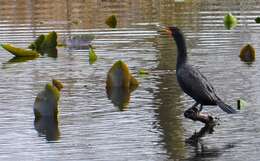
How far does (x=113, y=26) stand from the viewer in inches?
931

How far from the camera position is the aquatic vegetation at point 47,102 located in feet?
46.1

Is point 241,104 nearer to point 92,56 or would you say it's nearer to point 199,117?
point 199,117

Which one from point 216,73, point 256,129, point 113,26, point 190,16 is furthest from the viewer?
point 190,16

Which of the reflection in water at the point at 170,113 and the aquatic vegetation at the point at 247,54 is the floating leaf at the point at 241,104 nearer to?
the reflection in water at the point at 170,113

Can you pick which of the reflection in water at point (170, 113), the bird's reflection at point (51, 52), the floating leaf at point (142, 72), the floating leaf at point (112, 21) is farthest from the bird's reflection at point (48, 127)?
the floating leaf at point (112, 21)

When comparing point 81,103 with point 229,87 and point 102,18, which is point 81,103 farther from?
point 102,18

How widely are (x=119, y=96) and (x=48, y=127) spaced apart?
2335mm

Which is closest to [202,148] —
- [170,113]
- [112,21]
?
[170,113]

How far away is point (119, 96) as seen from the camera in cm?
1572

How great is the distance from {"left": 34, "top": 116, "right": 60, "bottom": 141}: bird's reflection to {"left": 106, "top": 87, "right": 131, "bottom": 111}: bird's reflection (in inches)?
46.7

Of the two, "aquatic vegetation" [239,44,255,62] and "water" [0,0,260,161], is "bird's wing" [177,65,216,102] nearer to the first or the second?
"water" [0,0,260,161]

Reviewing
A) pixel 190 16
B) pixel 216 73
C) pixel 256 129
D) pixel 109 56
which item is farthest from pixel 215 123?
pixel 190 16

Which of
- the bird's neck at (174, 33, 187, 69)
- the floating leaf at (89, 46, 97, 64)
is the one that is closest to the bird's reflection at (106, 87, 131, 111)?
the bird's neck at (174, 33, 187, 69)

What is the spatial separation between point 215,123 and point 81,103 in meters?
2.51
